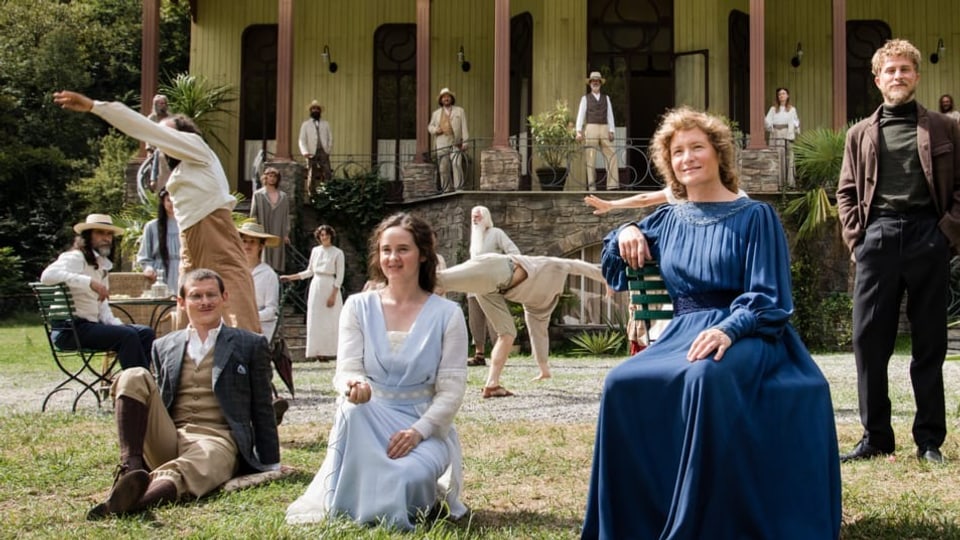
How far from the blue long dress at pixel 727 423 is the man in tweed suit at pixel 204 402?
5.87 feet

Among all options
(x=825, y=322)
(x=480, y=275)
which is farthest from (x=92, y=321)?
(x=825, y=322)

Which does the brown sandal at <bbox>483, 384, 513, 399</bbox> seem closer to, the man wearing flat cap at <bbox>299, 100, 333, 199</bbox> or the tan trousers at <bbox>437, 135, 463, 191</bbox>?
the tan trousers at <bbox>437, 135, 463, 191</bbox>

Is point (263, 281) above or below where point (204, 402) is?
above

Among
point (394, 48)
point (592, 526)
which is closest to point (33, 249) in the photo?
point (394, 48)

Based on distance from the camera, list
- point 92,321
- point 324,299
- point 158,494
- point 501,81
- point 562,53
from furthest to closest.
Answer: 1. point 562,53
2. point 501,81
3. point 324,299
4. point 92,321
5. point 158,494

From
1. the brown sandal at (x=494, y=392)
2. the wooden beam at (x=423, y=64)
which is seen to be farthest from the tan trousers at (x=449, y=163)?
the brown sandal at (x=494, y=392)

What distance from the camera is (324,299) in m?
12.5

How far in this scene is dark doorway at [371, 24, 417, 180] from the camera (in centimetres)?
1955

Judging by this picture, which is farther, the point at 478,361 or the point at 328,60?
the point at 328,60

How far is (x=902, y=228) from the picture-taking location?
4910mm

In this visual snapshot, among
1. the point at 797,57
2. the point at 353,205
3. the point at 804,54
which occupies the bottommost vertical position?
the point at 353,205

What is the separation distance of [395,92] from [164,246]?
42.9ft

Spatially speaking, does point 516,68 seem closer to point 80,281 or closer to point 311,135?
point 311,135

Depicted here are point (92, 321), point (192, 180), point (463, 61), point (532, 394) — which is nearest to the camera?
point (192, 180)
